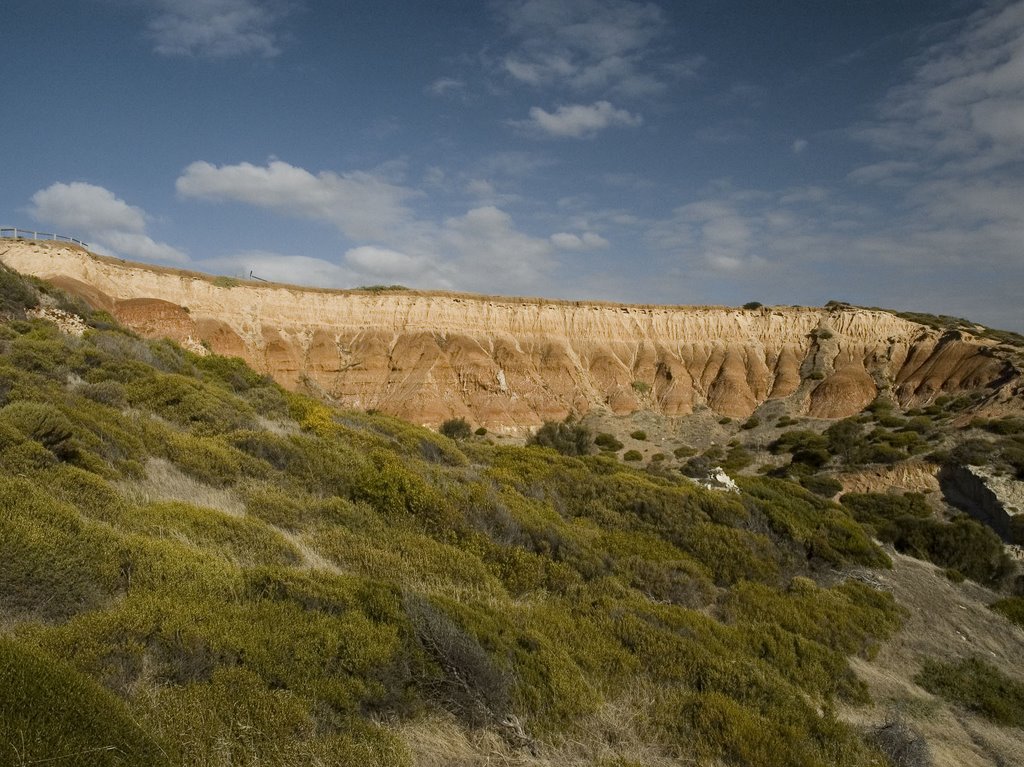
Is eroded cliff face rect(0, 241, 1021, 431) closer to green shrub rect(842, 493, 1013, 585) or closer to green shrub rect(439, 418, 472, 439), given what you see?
green shrub rect(439, 418, 472, 439)

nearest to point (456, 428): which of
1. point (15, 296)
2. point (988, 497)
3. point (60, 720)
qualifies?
point (15, 296)

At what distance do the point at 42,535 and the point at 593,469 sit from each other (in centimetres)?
1464

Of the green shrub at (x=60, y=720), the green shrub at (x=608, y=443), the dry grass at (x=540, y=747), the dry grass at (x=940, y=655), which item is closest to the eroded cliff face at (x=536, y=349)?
the green shrub at (x=608, y=443)

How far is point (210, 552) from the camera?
6383 mm

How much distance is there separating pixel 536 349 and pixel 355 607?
48347mm

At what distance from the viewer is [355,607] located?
6031mm

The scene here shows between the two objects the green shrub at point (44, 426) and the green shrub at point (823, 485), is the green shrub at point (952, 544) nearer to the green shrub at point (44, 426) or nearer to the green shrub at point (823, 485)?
the green shrub at point (823, 485)

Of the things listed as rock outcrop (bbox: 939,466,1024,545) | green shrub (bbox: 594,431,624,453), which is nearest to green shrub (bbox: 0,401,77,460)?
rock outcrop (bbox: 939,466,1024,545)

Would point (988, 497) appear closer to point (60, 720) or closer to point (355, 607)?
point (355, 607)

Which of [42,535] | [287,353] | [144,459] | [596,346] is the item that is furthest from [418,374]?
[42,535]

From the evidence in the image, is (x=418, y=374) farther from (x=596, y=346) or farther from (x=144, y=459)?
(x=144, y=459)

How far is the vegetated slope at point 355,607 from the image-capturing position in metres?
4.21

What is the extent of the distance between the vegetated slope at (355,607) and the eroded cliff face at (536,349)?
32678 mm

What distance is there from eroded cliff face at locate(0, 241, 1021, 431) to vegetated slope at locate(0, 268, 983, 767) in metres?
32.7
